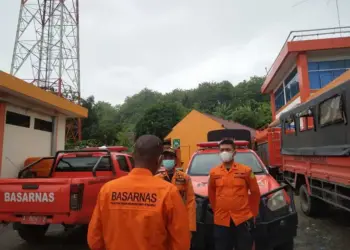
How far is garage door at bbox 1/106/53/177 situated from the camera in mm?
10766

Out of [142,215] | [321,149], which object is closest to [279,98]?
[321,149]

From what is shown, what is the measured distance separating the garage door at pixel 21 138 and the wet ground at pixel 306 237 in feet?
13.9

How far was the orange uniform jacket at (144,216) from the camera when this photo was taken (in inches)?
71.5

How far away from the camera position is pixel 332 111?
18.3 feet

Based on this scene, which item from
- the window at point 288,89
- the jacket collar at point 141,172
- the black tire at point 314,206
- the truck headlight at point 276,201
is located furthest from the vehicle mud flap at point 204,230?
the window at point 288,89

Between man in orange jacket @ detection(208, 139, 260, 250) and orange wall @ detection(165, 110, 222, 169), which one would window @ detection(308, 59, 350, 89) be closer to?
orange wall @ detection(165, 110, 222, 169)

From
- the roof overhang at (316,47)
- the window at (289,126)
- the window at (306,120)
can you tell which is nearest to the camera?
the window at (306,120)

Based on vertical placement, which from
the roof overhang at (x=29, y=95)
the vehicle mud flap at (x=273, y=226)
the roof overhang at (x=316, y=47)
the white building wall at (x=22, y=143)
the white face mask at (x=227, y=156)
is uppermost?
the roof overhang at (x=316, y=47)

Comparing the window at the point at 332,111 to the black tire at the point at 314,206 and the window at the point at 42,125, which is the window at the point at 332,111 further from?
the window at the point at 42,125

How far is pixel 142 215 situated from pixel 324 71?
1887 cm

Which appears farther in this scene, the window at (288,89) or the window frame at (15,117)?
the window at (288,89)

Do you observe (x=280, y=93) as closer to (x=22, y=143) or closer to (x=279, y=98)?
(x=279, y=98)

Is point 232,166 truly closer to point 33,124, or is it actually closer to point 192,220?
point 192,220

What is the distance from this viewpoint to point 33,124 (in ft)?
41.1
